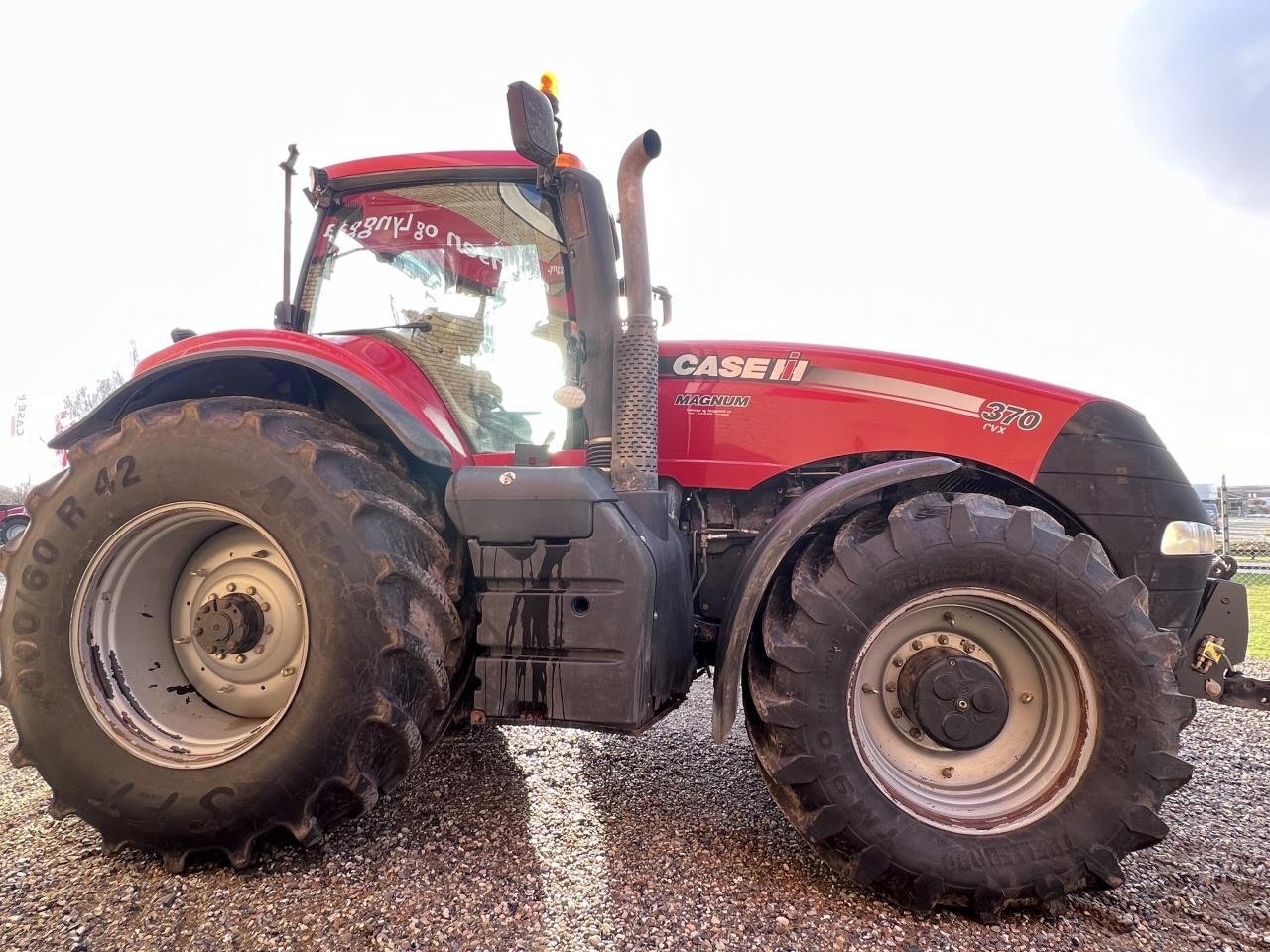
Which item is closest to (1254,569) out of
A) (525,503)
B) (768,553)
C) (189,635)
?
(768,553)

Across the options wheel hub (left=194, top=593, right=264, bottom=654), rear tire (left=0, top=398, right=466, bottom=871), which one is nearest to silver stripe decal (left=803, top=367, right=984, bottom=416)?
rear tire (left=0, top=398, right=466, bottom=871)

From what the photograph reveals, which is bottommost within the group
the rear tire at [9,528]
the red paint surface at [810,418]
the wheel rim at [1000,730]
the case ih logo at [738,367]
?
the rear tire at [9,528]

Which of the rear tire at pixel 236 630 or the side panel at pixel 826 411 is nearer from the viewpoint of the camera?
the rear tire at pixel 236 630

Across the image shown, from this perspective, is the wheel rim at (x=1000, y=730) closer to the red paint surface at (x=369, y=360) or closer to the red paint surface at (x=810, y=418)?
the red paint surface at (x=810, y=418)

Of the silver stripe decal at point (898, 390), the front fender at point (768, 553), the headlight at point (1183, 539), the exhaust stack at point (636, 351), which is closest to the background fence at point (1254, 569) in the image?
the headlight at point (1183, 539)

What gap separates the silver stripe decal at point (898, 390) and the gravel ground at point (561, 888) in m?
1.55

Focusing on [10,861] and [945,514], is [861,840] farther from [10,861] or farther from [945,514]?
[10,861]

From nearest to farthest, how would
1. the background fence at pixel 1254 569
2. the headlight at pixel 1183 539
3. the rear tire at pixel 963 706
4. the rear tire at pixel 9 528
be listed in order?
the rear tire at pixel 963 706, the headlight at pixel 1183 539, the background fence at pixel 1254 569, the rear tire at pixel 9 528

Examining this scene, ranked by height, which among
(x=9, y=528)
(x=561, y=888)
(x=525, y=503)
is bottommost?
(x=9, y=528)

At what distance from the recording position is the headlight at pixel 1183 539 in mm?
2373

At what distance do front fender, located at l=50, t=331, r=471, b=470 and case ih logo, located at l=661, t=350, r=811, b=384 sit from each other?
0.87 meters

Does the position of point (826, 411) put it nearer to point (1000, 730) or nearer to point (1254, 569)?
point (1000, 730)

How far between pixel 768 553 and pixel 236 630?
1.63 meters

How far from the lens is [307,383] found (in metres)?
2.27
